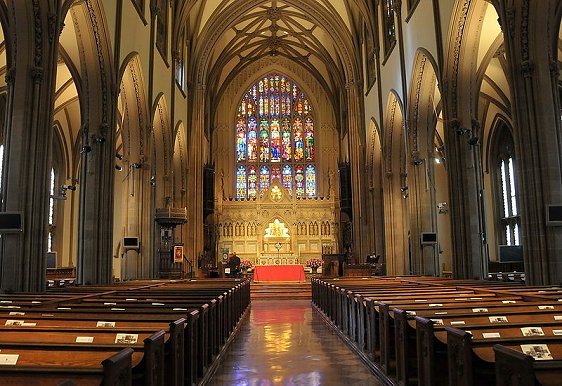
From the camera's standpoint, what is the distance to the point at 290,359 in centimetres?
630

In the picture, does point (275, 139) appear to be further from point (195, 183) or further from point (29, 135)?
point (29, 135)

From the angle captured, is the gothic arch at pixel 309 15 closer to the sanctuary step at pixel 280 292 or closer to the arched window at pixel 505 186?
the arched window at pixel 505 186

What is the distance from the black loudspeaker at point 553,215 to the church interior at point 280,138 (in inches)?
1.9

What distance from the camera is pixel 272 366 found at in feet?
19.4

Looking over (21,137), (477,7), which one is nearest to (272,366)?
(21,137)

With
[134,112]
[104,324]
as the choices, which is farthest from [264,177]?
[104,324]

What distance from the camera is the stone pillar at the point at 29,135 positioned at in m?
8.73

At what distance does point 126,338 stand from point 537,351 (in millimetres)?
2653

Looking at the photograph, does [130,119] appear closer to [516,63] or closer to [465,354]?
[516,63]

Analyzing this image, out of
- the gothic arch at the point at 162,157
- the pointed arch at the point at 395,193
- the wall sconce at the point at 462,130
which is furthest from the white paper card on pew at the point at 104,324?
the pointed arch at the point at 395,193

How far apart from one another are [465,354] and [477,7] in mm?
11075

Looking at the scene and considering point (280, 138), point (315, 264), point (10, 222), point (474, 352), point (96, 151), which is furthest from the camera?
point (280, 138)

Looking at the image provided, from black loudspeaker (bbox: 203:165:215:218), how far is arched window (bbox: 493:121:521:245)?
1442cm

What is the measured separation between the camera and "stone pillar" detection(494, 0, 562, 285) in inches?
354
